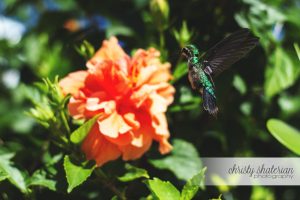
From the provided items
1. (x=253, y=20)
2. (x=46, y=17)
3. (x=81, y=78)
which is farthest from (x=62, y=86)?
(x=46, y=17)

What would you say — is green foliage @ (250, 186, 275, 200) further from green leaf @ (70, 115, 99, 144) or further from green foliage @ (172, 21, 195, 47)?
green leaf @ (70, 115, 99, 144)

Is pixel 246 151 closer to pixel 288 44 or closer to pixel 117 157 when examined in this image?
pixel 288 44

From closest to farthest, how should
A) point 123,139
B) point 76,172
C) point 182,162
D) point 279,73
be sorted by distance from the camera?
point 76,172 → point 123,139 → point 182,162 → point 279,73

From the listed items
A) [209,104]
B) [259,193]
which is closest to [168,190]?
[209,104]

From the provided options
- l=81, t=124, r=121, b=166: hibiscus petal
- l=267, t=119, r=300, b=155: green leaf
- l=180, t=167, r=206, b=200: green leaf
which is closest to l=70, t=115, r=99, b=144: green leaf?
l=81, t=124, r=121, b=166: hibiscus petal

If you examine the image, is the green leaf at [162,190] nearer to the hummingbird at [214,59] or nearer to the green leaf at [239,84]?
the hummingbird at [214,59]

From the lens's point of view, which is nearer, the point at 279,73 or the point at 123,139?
the point at 123,139

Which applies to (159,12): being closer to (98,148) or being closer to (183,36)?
(183,36)

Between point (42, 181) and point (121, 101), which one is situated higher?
point (121, 101)
